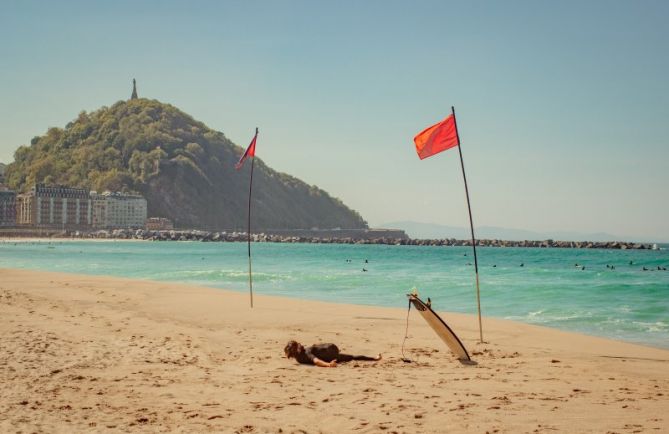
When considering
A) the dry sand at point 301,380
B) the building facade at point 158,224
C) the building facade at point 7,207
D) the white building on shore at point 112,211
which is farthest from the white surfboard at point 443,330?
the building facade at point 7,207

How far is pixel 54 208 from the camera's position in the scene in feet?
560

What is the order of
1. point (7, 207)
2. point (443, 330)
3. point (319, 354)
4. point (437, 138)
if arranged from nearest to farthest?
point (319, 354) < point (443, 330) < point (437, 138) < point (7, 207)

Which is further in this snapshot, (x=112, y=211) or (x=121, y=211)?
(x=121, y=211)

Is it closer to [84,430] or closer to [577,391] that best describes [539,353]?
[577,391]

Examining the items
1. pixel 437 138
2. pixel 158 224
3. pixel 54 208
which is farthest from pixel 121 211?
pixel 437 138

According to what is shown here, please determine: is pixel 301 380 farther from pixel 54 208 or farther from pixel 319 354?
pixel 54 208

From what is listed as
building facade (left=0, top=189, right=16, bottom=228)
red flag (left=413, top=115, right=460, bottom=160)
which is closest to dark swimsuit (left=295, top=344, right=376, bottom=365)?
red flag (left=413, top=115, right=460, bottom=160)

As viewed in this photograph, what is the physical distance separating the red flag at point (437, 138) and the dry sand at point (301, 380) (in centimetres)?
395

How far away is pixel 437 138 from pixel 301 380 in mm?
6524

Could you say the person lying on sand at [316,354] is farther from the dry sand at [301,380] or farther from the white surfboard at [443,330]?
the white surfboard at [443,330]

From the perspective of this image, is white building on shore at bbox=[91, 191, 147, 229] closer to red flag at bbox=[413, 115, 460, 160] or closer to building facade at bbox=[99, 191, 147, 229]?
building facade at bbox=[99, 191, 147, 229]

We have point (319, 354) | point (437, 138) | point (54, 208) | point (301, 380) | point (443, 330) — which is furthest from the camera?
point (54, 208)

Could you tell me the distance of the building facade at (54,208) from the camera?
168 meters

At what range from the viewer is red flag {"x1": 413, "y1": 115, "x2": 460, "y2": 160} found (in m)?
13.0
